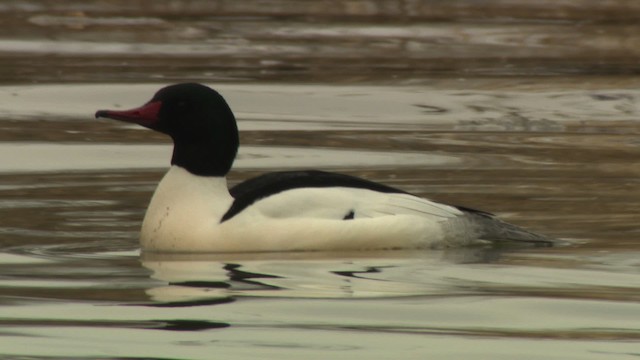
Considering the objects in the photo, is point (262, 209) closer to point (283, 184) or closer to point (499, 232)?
point (283, 184)

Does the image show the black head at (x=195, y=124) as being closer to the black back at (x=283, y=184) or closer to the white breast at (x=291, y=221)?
the white breast at (x=291, y=221)

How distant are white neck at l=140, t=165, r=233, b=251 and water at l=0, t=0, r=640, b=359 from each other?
4.7 inches

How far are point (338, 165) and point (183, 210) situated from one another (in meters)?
3.57

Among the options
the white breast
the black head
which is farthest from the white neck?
the black head

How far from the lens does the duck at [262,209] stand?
9359 mm

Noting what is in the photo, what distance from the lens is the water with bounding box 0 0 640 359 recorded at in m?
7.71

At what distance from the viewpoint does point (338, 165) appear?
42.5ft

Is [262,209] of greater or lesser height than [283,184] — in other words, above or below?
below

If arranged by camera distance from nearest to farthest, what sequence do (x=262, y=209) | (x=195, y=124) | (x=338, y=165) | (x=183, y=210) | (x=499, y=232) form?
(x=262, y=209)
(x=183, y=210)
(x=195, y=124)
(x=499, y=232)
(x=338, y=165)

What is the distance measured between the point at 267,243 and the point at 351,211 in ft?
1.55

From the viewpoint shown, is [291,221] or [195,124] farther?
[195,124]

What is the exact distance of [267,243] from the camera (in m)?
9.34

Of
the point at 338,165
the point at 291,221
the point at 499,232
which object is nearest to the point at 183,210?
the point at 291,221

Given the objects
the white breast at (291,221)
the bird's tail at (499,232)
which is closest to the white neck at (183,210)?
the white breast at (291,221)
